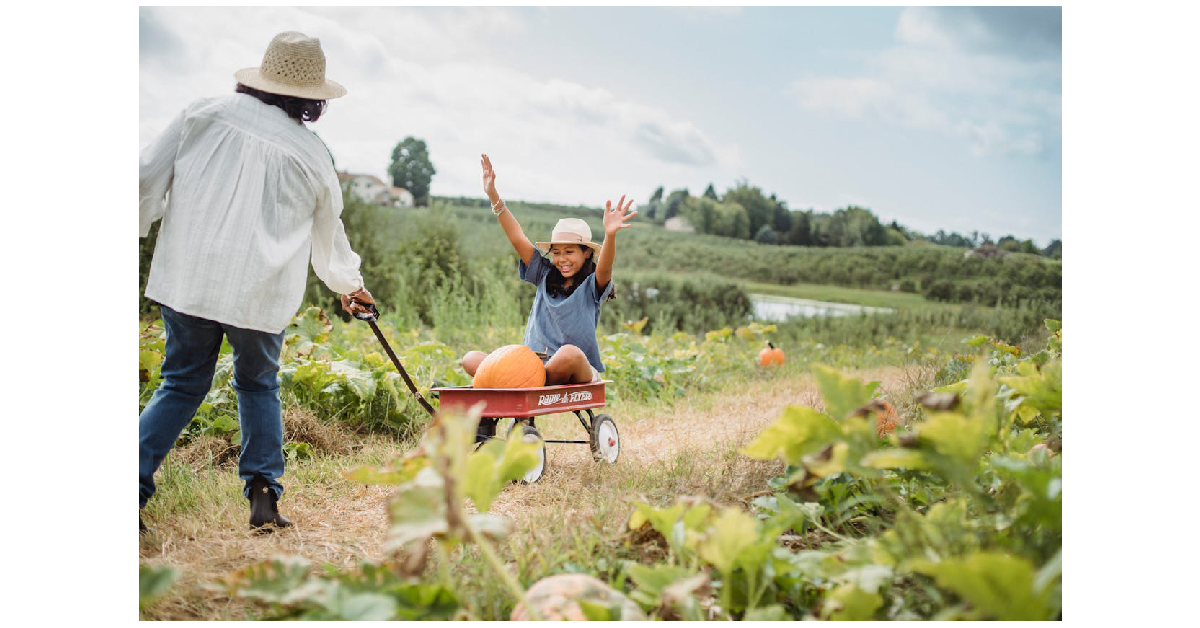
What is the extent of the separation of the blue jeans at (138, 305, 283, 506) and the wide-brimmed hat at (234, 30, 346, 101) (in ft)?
2.14

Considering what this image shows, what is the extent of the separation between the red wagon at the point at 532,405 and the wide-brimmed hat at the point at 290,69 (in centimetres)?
110

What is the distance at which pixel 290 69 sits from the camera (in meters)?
2.12

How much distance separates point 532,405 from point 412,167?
10471 millimetres

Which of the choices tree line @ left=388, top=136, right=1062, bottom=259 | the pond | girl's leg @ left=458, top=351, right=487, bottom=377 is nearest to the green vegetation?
girl's leg @ left=458, top=351, right=487, bottom=377

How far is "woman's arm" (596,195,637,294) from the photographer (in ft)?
9.80

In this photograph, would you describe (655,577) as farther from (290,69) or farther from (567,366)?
(567,366)

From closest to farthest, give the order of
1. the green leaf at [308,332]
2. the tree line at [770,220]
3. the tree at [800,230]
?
the green leaf at [308,332] < the tree line at [770,220] < the tree at [800,230]

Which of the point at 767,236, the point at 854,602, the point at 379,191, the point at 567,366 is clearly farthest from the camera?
the point at 767,236

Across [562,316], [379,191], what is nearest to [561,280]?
[562,316]

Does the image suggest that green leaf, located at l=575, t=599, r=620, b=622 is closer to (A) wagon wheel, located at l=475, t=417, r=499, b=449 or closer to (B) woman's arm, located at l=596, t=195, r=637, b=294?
(B) woman's arm, located at l=596, t=195, r=637, b=294

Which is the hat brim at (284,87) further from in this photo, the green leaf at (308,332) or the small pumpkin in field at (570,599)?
the green leaf at (308,332)

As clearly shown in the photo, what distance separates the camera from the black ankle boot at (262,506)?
85.7 inches

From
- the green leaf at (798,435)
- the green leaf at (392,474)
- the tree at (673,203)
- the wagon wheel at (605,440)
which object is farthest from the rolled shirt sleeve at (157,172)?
the tree at (673,203)
